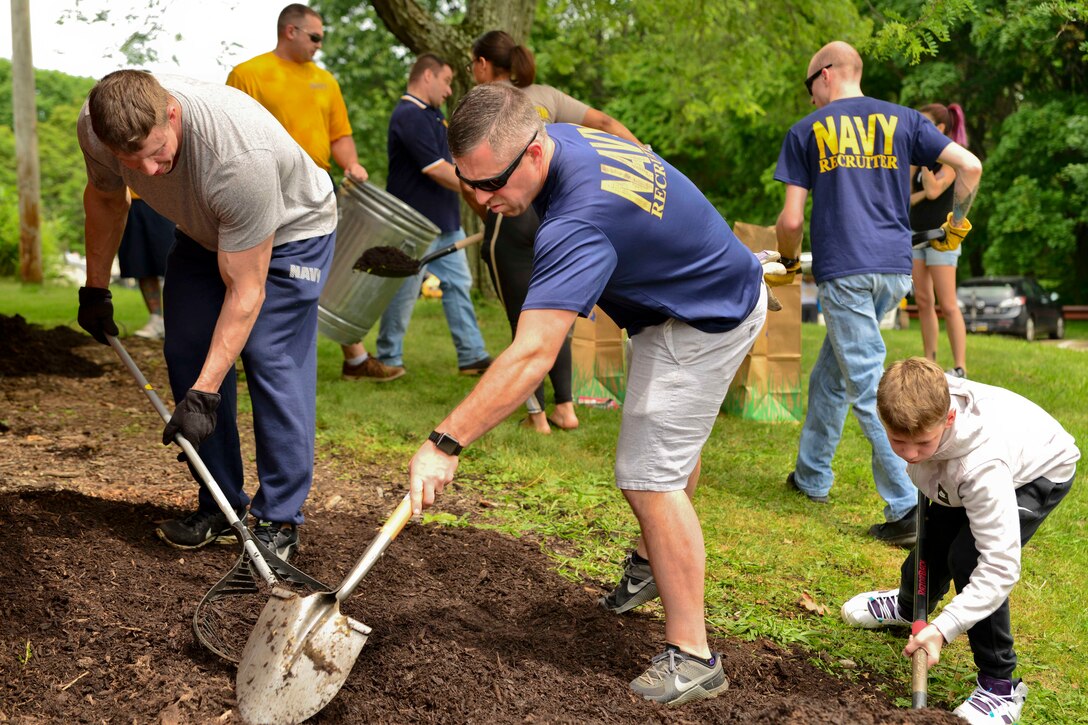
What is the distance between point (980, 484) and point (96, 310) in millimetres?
3100

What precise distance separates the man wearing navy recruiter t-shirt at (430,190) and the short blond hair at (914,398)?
419cm

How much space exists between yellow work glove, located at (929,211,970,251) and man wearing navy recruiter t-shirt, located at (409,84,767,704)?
2.02m

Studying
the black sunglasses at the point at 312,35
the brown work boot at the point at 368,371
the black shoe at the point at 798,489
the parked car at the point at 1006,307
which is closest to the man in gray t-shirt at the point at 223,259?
the black shoe at the point at 798,489

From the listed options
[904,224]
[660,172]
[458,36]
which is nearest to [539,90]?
[904,224]

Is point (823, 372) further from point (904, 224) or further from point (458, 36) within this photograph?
point (458, 36)

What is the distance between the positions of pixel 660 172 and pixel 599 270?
1.34ft

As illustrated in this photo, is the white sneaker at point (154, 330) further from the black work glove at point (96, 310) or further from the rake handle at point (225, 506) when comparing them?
the rake handle at point (225, 506)

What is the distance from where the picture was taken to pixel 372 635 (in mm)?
3100

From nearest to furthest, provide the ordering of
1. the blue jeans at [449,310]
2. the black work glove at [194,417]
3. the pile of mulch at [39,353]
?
the black work glove at [194,417], the pile of mulch at [39,353], the blue jeans at [449,310]

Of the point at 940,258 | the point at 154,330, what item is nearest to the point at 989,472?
the point at 940,258

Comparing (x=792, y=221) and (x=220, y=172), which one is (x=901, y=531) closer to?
A: (x=792, y=221)

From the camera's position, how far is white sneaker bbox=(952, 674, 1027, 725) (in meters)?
2.79

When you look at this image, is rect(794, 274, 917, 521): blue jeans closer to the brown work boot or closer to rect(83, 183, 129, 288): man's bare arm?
rect(83, 183, 129, 288): man's bare arm

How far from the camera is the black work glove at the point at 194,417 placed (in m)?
3.21
